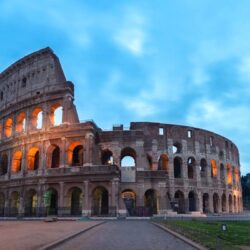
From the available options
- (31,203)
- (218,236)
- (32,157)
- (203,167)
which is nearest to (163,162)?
(203,167)

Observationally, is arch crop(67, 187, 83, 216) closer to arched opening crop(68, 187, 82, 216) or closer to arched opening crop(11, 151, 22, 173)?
arched opening crop(68, 187, 82, 216)

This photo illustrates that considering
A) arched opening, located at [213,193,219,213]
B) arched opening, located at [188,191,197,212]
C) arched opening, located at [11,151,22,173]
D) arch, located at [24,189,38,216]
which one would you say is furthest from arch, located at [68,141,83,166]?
arched opening, located at [213,193,219,213]

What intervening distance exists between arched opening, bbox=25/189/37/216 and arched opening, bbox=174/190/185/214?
16985 millimetres

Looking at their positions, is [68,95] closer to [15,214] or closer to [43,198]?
[43,198]

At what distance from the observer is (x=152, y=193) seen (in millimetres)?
39188

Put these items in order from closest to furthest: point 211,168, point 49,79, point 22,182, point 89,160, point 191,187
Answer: point 89,160 → point 22,182 → point 49,79 → point 191,187 → point 211,168

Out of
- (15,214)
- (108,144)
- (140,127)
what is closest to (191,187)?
(140,127)

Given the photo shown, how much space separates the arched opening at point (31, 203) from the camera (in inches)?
1478

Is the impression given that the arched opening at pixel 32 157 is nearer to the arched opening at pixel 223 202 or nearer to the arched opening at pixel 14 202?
the arched opening at pixel 14 202

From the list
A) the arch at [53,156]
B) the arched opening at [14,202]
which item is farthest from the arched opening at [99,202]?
the arched opening at [14,202]

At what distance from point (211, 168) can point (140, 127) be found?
13197 mm

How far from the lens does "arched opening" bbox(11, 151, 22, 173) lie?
40.5m

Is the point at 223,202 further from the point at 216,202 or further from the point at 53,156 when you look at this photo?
the point at 53,156

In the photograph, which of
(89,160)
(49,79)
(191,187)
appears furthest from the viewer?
(191,187)
